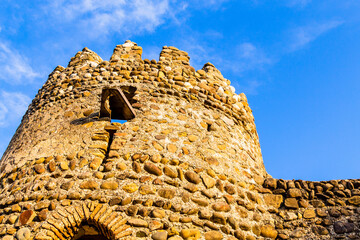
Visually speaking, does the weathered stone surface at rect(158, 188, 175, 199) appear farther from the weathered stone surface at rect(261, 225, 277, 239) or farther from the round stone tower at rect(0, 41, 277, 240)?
the weathered stone surface at rect(261, 225, 277, 239)

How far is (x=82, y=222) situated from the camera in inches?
131

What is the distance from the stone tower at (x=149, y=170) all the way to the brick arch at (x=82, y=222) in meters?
0.01

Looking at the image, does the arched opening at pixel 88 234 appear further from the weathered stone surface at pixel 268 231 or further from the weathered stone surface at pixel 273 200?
the weathered stone surface at pixel 273 200

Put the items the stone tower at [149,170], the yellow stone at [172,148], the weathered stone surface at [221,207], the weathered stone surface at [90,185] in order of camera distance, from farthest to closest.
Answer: the yellow stone at [172,148] < the weathered stone surface at [221,207] < the weathered stone surface at [90,185] < the stone tower at [149,170]

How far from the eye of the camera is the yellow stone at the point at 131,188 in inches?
141

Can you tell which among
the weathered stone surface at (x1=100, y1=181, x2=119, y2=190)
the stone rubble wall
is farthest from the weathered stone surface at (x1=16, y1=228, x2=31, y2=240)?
the stone rubble wall

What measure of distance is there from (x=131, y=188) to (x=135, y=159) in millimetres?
412

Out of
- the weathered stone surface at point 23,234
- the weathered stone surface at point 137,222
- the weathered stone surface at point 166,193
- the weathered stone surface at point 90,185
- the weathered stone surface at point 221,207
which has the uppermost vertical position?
the weathered stone surface at point 221,207

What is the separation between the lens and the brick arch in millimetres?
3217

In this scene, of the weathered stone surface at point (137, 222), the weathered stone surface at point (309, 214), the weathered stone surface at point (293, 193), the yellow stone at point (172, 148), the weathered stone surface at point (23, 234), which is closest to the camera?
the weathered stone surface at point (23, 234)

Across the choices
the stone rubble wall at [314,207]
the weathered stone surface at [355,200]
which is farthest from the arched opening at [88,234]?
the weathered stone surface at [355,200]

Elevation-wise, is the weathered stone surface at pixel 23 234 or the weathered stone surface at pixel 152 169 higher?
the weathered stone surface at pixel 152 169

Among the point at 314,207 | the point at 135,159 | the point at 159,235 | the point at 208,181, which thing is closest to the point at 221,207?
the point at 208,181

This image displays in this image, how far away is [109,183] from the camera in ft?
11.8
